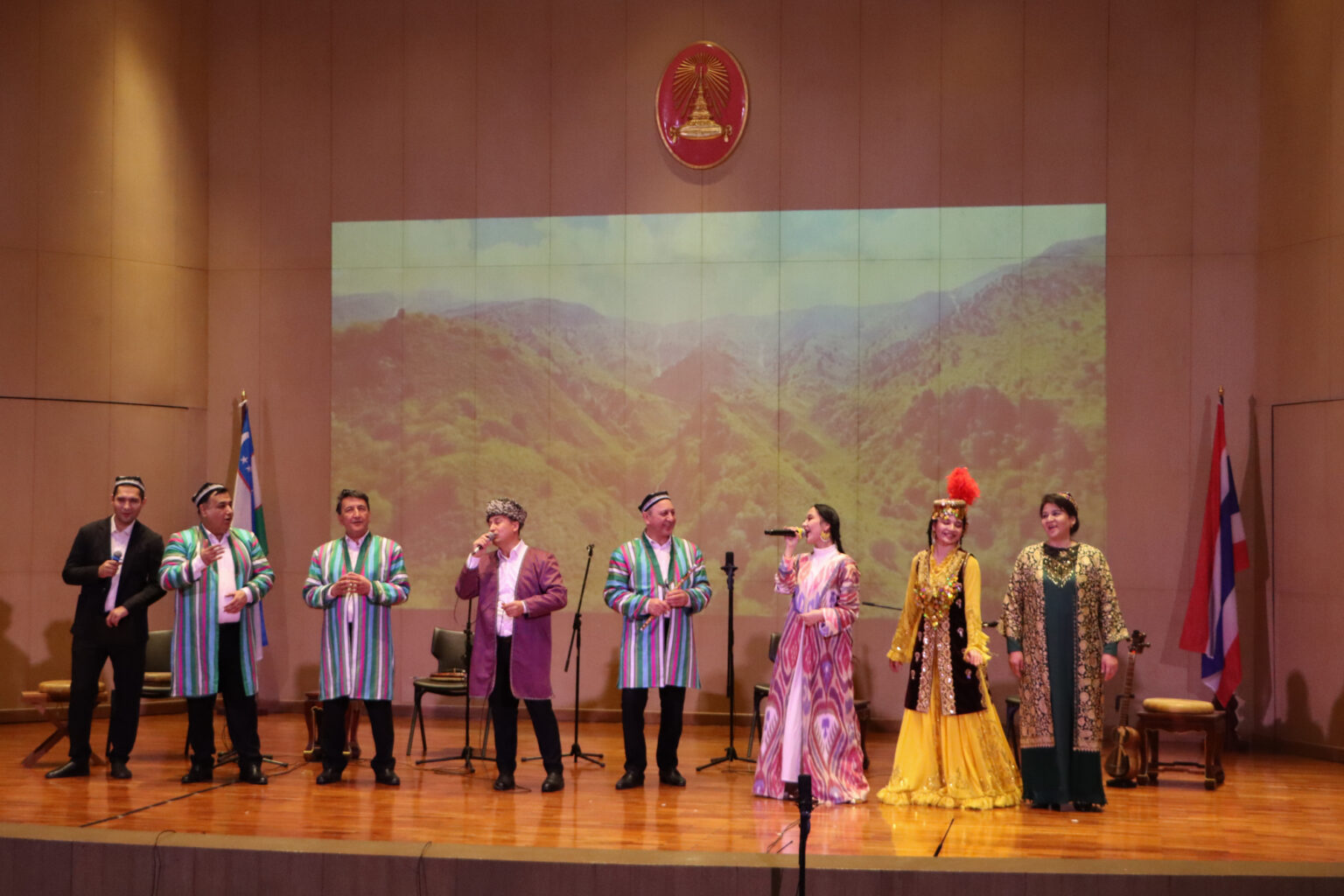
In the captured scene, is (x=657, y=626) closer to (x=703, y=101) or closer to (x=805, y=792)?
(x=805, y=792)

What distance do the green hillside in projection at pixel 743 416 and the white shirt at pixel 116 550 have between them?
238 cm

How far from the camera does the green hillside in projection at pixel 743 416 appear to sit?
864 cm

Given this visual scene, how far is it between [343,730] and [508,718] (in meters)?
0.87

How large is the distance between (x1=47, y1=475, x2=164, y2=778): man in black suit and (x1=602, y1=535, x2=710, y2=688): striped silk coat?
2375 millimetres

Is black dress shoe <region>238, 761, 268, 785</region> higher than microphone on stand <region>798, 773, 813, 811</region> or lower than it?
lower

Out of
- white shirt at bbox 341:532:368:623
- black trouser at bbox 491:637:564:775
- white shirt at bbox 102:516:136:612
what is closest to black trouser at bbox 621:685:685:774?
black trouser at bbox 491:637:564:775

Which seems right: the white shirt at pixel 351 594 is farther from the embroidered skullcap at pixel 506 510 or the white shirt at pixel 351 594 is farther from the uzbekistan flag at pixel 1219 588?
the uzbekistan flag at pixel 1219 588

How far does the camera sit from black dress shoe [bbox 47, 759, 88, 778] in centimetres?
673

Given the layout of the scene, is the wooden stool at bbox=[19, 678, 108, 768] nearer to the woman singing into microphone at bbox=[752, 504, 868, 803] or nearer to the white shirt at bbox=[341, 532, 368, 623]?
the white shirt at bbox=[341, 532, 368, 623]

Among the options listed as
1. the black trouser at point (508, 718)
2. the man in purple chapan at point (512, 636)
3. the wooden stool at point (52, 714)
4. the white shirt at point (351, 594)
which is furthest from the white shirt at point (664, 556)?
the wooden stool at point (52, 714)

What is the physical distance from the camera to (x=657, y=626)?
22.2 ft

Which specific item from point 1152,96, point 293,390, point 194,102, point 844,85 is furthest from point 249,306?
point 1152,96

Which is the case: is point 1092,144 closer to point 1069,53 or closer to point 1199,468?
point 1069,53

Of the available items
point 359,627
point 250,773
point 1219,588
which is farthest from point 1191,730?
point 250,773
